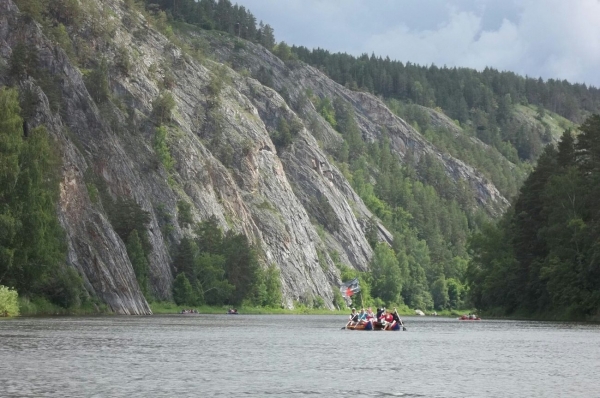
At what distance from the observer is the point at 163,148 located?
174 metres

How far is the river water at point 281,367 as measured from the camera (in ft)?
96.7

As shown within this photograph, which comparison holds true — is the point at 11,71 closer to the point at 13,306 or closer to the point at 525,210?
the point at 13,306

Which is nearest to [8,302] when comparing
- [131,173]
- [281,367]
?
[281,367]

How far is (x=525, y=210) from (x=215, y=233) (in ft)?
219

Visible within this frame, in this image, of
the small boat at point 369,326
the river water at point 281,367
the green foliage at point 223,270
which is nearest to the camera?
the river water at point 281,367

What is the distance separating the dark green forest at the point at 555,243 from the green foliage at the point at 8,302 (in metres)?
50.1

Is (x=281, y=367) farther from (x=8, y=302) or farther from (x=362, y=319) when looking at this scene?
(x=362, y=319)

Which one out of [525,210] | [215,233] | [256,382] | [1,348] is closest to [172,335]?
[1,348]

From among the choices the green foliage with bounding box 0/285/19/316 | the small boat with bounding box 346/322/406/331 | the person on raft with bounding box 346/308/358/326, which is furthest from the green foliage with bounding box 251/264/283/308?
the green foliage with bounding box 0/285/19/316

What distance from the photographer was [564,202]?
98500mm

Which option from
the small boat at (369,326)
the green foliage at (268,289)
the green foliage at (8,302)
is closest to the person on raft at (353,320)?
the small boat at (369,326)

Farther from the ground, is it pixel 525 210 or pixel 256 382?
pixel 525 210

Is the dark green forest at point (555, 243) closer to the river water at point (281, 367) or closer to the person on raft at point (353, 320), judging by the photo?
the person on raft at point (353, 320)

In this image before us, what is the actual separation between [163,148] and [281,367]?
138760 mm
